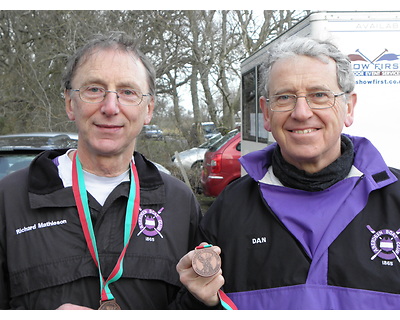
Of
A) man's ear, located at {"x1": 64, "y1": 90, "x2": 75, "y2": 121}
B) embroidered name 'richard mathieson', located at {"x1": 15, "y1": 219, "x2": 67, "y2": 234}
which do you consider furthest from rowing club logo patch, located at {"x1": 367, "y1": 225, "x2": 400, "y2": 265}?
man's ear, located at {"x1": 64, "y1": 90, "x2": 75, "y2": 121}

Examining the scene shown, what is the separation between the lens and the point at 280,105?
2.25m

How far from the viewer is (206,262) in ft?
6.22

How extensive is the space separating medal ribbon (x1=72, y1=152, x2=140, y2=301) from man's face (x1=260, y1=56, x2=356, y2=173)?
0.77 meters

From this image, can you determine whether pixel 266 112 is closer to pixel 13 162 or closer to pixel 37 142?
pixel 13 162

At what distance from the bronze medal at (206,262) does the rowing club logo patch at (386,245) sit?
697 mm

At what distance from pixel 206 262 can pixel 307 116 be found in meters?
0.81

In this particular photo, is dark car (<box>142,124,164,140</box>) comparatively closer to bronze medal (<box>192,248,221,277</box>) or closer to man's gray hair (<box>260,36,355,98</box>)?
man's gray hair (<box>260,36,355,98</box>)

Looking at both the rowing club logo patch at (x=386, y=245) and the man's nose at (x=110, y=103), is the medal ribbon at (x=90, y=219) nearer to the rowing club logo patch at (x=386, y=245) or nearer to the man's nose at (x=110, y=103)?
the man's nose at (x=110, y=103)

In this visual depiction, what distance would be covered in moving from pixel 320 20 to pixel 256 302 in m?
4.16

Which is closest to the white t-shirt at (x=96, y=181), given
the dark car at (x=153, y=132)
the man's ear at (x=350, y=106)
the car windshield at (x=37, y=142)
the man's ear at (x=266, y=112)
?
the man's ear at (x=266, y=112)

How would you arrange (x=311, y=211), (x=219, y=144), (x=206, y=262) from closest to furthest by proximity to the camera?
(x=206, y=262) < (x=311, y=211) < (x=219, y=144)

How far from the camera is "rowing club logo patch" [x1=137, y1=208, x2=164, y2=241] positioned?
7.76ft

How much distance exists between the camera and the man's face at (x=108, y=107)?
7.57ft

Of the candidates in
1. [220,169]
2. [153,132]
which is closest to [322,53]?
[220,169]
